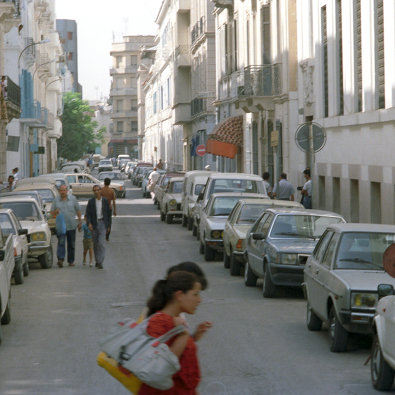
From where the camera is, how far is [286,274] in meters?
16.1

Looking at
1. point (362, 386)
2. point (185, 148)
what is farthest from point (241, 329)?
point (185, 148)

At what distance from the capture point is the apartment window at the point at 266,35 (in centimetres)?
4178

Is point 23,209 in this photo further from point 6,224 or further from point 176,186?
point 176,186

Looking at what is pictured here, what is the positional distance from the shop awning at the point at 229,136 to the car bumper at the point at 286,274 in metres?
32.7

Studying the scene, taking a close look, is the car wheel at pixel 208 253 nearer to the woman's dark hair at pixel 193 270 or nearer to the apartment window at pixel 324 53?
the apartment window at pixel 324 53

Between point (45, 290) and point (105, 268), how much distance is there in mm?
3982

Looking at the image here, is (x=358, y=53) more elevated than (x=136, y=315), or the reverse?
(x=358, y=53)

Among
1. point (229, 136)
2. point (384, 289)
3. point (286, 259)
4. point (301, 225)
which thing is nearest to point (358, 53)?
point (301, 225)

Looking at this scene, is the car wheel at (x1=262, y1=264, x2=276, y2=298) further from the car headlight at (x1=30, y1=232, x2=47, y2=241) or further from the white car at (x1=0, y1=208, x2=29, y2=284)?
the car headlight at (x1=30, y1=232, x2=47, y2=241)

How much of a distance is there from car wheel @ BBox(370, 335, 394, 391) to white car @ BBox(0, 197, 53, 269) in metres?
12.1

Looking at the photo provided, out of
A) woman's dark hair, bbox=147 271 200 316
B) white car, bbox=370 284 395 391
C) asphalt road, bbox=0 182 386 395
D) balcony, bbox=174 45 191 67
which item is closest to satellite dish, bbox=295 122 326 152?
asphalt road, bbox=0 182 386 395

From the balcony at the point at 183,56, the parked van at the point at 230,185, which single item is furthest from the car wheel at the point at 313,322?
the balcony at the point at 183,56

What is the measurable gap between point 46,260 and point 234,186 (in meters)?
7.84

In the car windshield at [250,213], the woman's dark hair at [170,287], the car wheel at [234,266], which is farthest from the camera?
the car windshield at [250,213]
